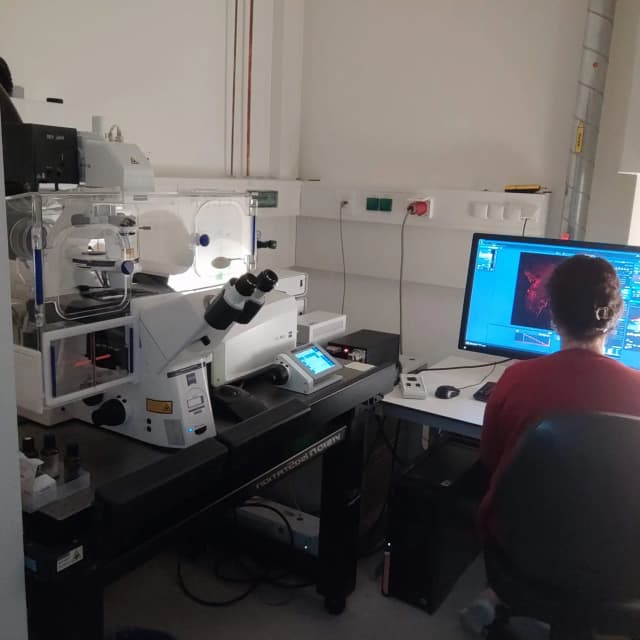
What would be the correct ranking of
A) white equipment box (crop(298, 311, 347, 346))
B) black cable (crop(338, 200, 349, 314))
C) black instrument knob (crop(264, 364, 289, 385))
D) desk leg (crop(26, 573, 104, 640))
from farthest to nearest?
black cable (crop(338, 200, 349, 314)), white equipment box (crop(298, 311, 347, 346)), black instrument knob (crop(264, 364, 289, 385)), desk leg (crop(26, 573, 104, 640))

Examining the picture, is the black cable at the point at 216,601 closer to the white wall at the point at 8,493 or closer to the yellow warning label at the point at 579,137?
the white wall at the point at 8,493

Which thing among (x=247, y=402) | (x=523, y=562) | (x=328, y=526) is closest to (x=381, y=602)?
(x=328, y=526)

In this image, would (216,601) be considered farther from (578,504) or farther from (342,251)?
(342,251)

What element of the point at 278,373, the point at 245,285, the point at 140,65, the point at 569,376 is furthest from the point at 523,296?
the point at 140,65

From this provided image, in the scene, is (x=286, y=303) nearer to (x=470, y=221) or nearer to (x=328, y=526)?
(x=328, y=526)

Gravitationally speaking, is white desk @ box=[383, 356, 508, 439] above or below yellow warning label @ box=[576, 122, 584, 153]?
below

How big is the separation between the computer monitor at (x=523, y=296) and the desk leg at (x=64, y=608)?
4.79 ft

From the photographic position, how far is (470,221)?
2498 mm

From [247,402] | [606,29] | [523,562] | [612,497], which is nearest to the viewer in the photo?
[612,497]

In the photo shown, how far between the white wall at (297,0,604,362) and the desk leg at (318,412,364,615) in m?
0.97

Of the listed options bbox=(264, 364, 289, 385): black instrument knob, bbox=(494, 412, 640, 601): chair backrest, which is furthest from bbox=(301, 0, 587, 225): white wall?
bbox=(494, 412, 640, 601): chair backrest

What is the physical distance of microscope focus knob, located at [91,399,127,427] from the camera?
133cm

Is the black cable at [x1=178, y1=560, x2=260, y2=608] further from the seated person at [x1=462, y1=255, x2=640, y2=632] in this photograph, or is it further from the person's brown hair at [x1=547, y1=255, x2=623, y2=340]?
the person's brown hair at [x1=547, y1=255, x2=623, y2=340]

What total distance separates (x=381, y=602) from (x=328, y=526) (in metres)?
0.33
